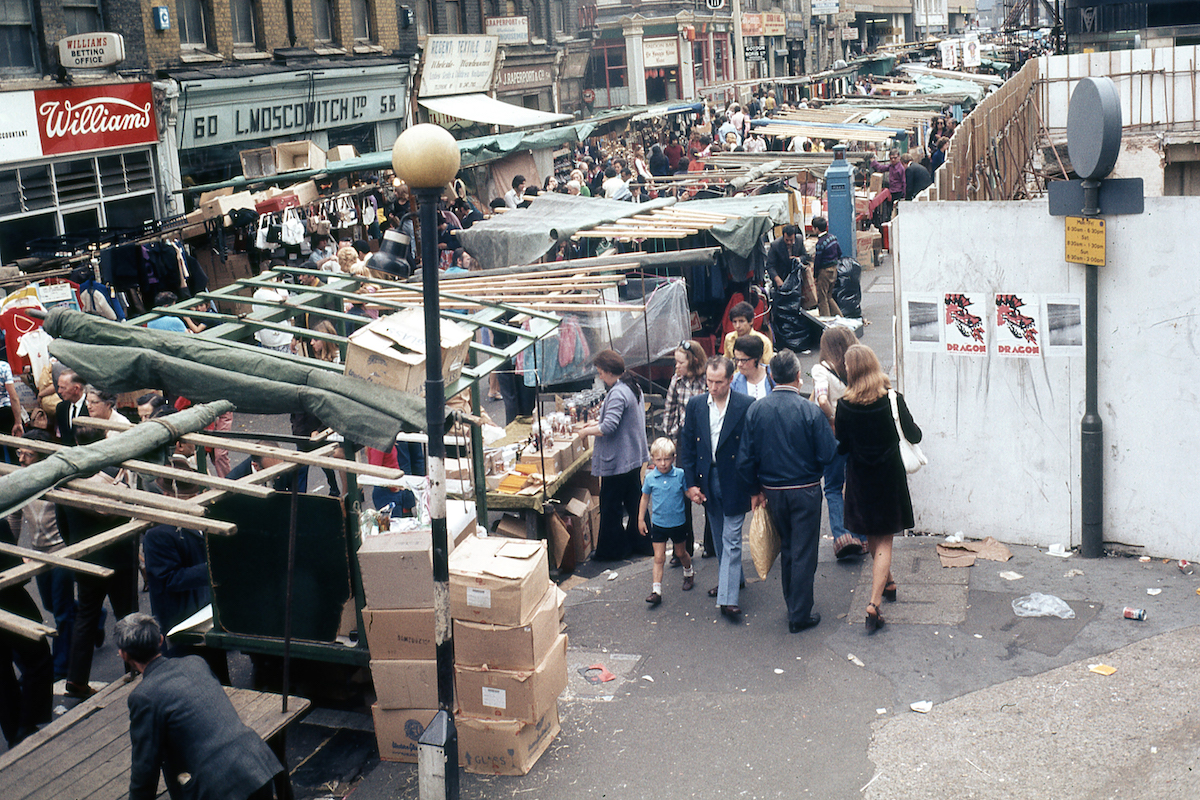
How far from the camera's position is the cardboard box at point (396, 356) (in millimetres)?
6723

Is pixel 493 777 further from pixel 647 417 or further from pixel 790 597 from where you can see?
pixel 647 417

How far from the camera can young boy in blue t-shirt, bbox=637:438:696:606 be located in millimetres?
8297

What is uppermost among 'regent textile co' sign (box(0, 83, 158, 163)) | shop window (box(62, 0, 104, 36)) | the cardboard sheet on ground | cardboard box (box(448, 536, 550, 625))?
shop window (box(62, 0, 104, 36))

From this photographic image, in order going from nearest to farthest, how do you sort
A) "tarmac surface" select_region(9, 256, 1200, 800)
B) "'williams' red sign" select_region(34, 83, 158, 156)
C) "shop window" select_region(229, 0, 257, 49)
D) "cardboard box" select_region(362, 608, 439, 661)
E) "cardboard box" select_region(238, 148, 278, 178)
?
"tarmac surface" select_region(9, 256, 1200, 800)
"cardboard box" select_region(362, 608, 439, 661)
"'williams' red sign" select_region(34, 83, 158, 156)
"cardboard box" select_region(238, 148, 278, 178)
"shop window" select_region(229, 0, 257, 49)

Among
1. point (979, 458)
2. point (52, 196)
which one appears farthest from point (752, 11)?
point (979, 458)

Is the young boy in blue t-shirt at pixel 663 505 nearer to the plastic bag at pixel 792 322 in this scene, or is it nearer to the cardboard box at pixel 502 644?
the cardboard box at pixel 502 644

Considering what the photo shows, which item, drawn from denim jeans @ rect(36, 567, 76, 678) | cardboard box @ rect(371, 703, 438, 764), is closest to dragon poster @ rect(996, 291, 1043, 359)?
cardboard box @ rect(371, 703, 438, 764)

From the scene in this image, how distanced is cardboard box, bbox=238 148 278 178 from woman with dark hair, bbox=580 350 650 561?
12.7m

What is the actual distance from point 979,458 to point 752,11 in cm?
6152

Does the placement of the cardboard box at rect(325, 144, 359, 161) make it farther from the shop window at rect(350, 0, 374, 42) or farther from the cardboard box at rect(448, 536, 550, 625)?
the cardboard box at rect(448, 536, 550, 625)

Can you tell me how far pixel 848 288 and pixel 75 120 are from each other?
11977 mm

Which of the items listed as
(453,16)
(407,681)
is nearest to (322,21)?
(453,16)

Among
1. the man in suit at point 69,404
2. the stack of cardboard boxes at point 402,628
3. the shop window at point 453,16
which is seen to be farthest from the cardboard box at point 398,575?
the shop window at point 453,16

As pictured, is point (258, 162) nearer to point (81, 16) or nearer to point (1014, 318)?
point (81, 16)
